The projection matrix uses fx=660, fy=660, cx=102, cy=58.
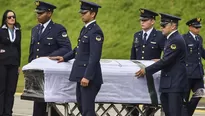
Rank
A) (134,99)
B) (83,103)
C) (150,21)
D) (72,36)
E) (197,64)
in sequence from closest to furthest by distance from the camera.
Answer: (83,103) < (134,99) < (150,21) < (197,64) < (72,36)

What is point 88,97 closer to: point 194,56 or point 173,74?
point 173,74

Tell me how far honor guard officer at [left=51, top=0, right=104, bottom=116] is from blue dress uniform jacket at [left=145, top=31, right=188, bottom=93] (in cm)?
90

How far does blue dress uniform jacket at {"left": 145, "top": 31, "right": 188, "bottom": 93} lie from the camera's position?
8.94 m

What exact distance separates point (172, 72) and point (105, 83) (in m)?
0.95

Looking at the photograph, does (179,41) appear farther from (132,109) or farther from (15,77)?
(15,77)

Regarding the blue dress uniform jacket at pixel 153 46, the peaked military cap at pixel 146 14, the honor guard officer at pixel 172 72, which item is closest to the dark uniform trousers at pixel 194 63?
the blue dress uniform jacket at pixel 153 46

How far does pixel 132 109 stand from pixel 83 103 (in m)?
1.15

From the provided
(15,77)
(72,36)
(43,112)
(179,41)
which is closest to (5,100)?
(15,77)

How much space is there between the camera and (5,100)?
1067 cm

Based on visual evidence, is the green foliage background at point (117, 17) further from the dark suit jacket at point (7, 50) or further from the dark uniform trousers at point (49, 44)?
the dark uniform trousers at point (49, 44)

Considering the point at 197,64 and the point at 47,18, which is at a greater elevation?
the point at 47,18

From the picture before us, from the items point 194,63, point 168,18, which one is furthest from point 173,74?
point 194,63

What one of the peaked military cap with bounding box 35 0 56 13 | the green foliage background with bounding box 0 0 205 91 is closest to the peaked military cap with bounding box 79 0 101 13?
the peaked military cap with bounding box 35 0 56 13

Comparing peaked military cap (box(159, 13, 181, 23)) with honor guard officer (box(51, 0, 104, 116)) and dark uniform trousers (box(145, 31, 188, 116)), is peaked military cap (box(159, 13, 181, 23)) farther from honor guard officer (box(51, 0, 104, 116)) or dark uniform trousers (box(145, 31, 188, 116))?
honor guard officer (box(51, 0, 104, 116))
